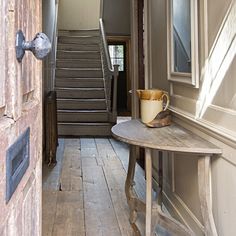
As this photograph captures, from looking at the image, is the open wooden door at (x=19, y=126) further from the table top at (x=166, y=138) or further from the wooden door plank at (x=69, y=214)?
the wooden door plank at (x=69, y=214)

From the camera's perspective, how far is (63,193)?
3432 mm

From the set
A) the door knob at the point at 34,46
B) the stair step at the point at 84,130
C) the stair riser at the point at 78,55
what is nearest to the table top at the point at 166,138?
the door knob at the point at 34,46

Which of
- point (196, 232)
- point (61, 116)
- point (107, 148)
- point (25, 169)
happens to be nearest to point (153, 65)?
point (196, 232)

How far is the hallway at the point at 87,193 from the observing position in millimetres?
2648

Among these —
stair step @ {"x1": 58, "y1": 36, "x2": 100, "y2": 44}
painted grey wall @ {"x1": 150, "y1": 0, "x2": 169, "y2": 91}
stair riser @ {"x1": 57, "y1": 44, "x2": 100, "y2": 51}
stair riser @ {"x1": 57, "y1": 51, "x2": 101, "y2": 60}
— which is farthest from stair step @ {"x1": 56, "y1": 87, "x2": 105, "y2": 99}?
painted grey wall @ {"x1": 150, "y1": 0, "x2": 169, "y2": 91}

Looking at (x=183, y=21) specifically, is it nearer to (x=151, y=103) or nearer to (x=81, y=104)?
(x=151, y=103)

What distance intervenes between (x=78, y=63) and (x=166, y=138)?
21.3 ft

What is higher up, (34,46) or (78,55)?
(78,55)

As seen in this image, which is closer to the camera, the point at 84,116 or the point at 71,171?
the point at 71,171

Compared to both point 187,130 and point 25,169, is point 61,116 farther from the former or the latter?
point 25,169

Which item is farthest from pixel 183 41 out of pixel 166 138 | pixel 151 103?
pixel 166 138

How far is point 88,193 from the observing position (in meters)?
3.41

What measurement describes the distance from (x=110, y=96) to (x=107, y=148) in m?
1.92

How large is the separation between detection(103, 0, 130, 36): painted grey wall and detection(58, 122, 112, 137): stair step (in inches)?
183
